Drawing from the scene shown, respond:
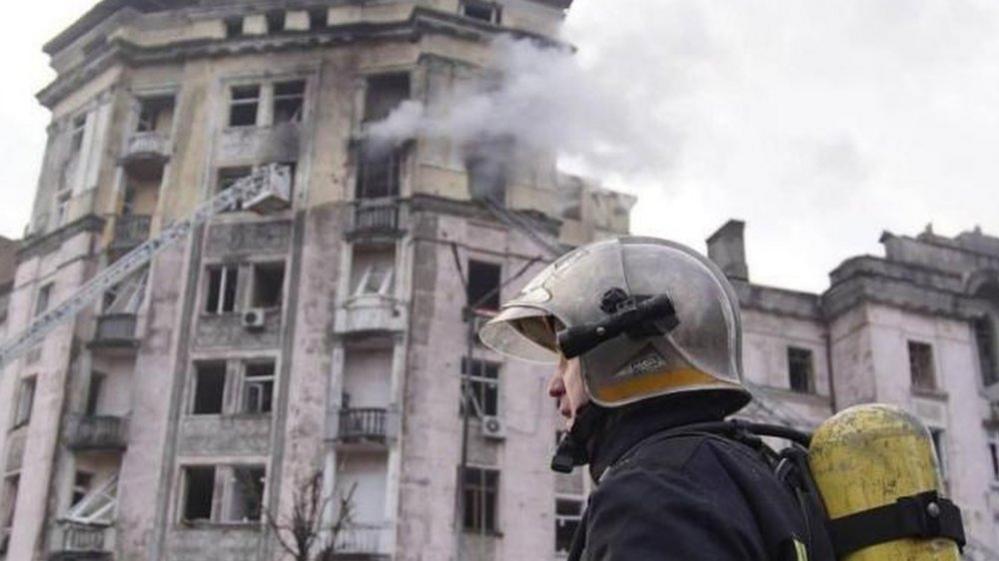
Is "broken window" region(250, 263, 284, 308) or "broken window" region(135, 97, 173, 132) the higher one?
"broken window" region(135, 97, 173, 132)

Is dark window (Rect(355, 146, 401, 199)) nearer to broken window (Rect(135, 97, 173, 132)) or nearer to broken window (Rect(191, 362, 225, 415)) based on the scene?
broken window (Rect(191, 362, 225, 415))

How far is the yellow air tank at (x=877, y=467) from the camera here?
2123 millimetres

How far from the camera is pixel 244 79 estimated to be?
29984 millimetres

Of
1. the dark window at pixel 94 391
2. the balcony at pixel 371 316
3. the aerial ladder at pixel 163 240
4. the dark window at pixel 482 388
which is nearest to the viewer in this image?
the dark window at pixel 482 388

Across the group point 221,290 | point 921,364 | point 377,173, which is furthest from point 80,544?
point 921,364

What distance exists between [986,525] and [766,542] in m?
28.4

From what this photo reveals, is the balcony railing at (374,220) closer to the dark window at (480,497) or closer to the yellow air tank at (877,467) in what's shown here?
the dark window at (480,497)

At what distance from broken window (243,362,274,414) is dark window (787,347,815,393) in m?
13.7

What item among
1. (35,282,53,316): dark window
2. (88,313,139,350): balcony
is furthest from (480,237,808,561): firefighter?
(35,282,53,316): dark window

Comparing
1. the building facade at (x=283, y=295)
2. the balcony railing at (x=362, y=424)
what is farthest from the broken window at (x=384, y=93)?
the balcony railing at (x=362, y=424)

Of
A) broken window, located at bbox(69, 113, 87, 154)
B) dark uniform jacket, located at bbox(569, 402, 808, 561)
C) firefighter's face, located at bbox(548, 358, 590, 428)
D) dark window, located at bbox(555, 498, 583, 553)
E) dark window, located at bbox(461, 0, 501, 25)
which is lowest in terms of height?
dark uniform jacket, located at bbox(569, 402, 808, 561)

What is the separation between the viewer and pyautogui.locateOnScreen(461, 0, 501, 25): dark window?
99.5 feet

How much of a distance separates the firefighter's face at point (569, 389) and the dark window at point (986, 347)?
29.7 m

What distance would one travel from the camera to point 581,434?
Answer: 2488 mm
